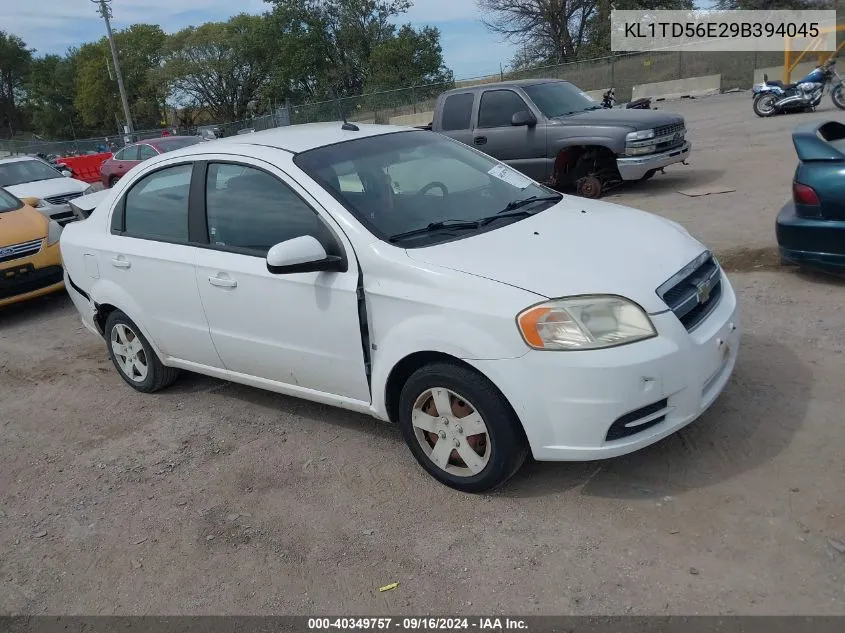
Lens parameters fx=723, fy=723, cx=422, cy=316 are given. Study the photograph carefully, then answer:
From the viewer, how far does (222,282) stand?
13.7ft

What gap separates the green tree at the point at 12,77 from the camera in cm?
8925

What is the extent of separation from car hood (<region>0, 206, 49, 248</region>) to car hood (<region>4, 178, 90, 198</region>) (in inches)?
145

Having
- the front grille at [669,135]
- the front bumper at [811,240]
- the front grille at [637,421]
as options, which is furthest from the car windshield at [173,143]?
the front grille at [637,421]

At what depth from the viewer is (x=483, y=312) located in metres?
3.16

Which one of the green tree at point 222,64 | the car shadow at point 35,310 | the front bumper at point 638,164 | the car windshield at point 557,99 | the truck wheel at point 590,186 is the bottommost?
the car shadow at point 35,310

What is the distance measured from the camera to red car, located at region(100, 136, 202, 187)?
17375mm

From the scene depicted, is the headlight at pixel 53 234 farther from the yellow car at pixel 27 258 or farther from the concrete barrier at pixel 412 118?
the concrete barrier at pixel 412 118

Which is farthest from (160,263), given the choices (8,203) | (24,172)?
(24,172)

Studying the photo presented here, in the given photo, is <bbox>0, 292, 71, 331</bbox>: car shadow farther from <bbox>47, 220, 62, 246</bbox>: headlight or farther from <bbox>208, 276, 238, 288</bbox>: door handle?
<bbox>208, 276, 238, 288</bbox>: door handle

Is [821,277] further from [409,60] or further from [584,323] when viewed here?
[409,60]

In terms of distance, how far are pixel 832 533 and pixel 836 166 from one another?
135 inches

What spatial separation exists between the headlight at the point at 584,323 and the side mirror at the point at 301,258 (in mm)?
1063

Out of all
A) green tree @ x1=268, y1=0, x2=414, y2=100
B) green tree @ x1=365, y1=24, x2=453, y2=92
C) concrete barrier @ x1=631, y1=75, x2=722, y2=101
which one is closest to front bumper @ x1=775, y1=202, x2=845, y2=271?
concrete barrier @ x1=631, y1=75, x2=722, y2=101

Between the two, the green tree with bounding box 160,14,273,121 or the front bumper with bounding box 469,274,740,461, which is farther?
the green tree with bounding box 160,14,273,121
